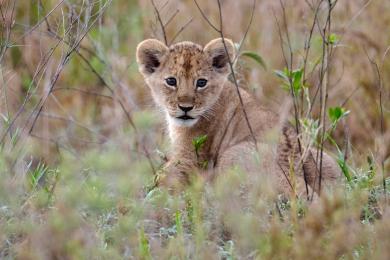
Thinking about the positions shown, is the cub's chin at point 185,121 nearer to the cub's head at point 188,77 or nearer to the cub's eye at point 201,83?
the cub's head at point 188,77

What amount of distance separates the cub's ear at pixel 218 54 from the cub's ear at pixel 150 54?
1.05 feet

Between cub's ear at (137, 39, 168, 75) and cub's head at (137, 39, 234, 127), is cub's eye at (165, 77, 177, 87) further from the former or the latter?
cub's ear at (137, 39, 168, 75)

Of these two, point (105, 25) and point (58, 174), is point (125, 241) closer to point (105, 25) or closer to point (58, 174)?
point (58, 174)

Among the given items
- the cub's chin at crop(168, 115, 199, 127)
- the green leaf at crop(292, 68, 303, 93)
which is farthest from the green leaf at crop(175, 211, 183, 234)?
the cub's chin at crop(168, 115, 199, 127)

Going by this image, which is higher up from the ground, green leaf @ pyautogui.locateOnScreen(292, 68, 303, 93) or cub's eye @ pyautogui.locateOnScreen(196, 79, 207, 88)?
green leaf @ pyautogui.locateOnScreen(292, 68, 303, 93)

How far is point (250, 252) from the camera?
15.4ft

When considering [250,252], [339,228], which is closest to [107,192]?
[250,252]

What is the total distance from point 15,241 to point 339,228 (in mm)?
1609

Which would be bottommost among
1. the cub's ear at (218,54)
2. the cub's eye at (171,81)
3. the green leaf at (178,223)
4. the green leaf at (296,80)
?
the cub's eye at (171,81)

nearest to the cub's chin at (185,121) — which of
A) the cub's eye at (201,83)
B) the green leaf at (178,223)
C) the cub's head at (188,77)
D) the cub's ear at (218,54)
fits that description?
the cub's head at (188,77)

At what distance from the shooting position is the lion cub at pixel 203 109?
6707 mm

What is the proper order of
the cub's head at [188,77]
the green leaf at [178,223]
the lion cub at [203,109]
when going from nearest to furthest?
the green leaf at [178,223]
the lion cub at [203,109]
the cub's head at [188,77]

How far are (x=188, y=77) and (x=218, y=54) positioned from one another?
31cm

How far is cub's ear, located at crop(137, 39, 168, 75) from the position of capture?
7.43 m
